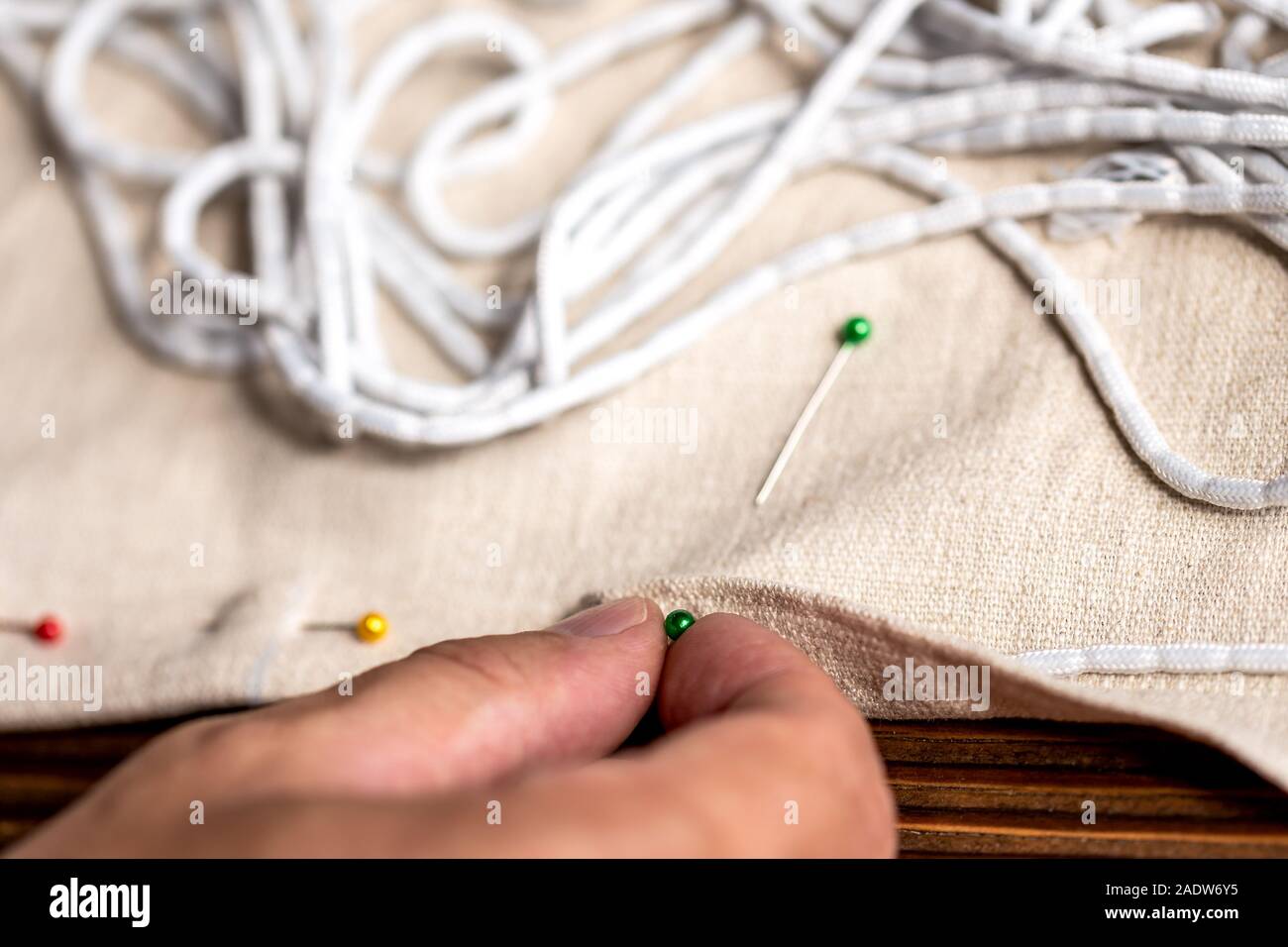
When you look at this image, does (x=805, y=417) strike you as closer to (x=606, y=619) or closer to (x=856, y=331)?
(x=856, y=331)

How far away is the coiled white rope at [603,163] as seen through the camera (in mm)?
689

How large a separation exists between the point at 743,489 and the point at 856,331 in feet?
0.41

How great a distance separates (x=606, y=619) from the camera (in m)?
0.58

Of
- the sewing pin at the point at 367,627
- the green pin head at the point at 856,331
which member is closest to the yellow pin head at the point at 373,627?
the sewing pin at the point at 367,627

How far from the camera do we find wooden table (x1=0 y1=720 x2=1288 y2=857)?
0.54 m

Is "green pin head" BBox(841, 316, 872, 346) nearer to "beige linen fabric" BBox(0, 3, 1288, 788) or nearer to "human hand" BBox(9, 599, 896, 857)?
"beige linen fabric" BBox(0, 3, 1288, 788)

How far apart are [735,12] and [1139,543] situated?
0.49 m

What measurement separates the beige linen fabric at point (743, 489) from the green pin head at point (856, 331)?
0.01 metres

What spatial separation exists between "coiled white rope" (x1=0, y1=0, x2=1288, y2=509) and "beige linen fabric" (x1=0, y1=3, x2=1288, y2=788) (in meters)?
0.02

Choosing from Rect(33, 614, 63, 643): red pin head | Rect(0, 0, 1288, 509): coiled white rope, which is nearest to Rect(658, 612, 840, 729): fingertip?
Rect(0, 0, 1288, 509): coiled white rope

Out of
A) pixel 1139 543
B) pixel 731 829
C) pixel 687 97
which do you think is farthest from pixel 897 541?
pixel 687 97

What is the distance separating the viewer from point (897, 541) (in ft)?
2.11

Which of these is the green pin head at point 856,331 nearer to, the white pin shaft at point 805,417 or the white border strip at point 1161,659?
the white pin shaft at point 805,417
